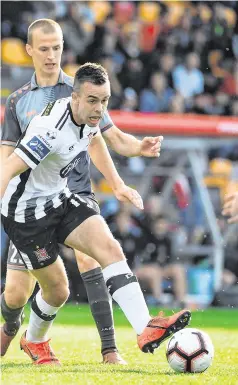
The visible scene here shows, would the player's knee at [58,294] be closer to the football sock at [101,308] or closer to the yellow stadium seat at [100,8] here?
the football sock at [101,308]

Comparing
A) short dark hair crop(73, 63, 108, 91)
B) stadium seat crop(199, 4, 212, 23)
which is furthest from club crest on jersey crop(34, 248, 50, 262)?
stadium seat crop(199, 4, 212, 23)

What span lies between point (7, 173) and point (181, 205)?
899cm

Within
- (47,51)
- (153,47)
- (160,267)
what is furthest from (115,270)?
(153,47)

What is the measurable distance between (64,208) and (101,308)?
932 millimetres

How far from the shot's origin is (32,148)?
20.4 ft

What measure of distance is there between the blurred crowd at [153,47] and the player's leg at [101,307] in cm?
900

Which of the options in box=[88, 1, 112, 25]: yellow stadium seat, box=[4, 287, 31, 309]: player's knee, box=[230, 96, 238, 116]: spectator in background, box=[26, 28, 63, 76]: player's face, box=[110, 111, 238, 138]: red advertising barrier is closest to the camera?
box=[4, 287, 31, 309]: player's knee

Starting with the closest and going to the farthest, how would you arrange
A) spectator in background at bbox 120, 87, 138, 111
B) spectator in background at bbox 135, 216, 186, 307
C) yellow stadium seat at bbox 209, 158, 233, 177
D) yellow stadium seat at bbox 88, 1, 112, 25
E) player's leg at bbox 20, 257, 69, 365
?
player's leg at bbox 20, 257, 69, 365 < spectator in background at bbox 135, 216, 186, 307 < spectator in background at bbox 120, 87, 138, 111 < yellow stadium seat at bbox 209, 158, 233, 177 < yellow stadium seat at bbox 88, 1, 112, 25

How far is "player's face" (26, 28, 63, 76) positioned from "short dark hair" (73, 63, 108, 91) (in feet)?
3.18

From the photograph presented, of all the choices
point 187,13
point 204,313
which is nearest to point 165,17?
point 187,13

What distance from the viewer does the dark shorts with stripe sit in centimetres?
660

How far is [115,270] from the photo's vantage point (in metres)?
6.38

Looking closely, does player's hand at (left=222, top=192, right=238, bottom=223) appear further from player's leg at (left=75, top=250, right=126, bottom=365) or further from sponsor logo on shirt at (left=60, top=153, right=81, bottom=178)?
player's leg at (left=75, top=250, right=126, bottom=365)

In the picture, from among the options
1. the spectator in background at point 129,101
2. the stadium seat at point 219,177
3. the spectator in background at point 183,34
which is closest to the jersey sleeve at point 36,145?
the stadium seat at point 219,177
